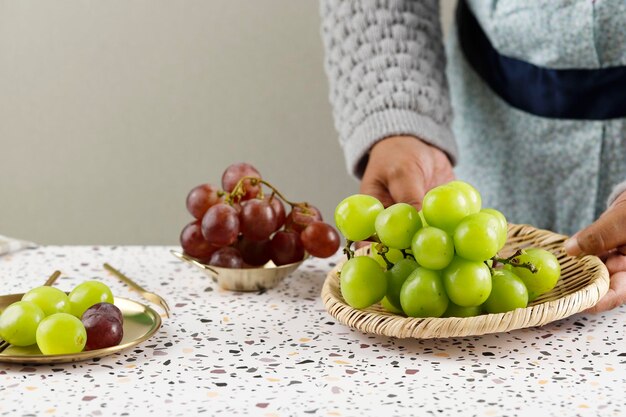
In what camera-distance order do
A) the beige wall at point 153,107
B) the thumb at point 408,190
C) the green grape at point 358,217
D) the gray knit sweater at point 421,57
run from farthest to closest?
1. the beige wall at point 153,107
2. the gray knit sweater at point 421,57
3. the thumb at point 408,190
4. the green grape at point 358,217

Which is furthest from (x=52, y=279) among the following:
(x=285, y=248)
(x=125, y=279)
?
(x=285, y=248)

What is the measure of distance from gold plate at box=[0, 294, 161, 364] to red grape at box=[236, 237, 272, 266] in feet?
0.65

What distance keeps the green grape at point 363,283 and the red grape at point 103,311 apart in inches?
9.7

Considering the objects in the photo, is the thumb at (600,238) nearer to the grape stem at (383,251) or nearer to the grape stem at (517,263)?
the grape stem at (517,263)

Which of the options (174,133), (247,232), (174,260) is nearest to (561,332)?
(247,232)

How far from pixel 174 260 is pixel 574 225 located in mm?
784

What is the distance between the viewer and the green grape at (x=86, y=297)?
0.93m

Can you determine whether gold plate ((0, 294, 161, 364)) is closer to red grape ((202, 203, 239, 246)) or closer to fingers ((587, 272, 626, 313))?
red grape ((202, 203, 239, 246))

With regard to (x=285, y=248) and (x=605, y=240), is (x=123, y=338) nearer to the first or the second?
(x=285, y=248)

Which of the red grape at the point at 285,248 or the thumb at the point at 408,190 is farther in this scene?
the thumb at the point at 408,190

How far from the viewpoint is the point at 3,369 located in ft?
2.78

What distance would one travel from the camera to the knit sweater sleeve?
152 cm

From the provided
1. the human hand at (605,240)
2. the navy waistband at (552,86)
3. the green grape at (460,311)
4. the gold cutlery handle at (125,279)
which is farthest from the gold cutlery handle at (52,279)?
A: the navy waistband at (552,86)

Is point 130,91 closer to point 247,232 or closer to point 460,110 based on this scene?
point 460,110
